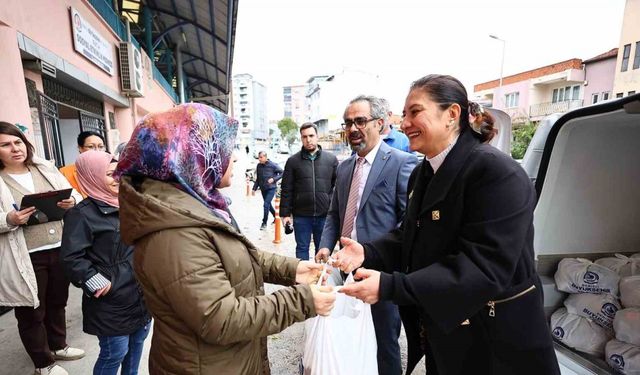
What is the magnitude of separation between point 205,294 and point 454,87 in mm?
1318

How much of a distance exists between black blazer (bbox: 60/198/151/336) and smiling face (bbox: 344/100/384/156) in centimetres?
174

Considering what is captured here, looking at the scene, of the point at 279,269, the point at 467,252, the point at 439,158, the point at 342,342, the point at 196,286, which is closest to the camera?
the point at 196,286

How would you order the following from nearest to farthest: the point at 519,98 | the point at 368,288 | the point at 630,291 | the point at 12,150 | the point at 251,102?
the point at 368,288 < the point at 630,291 < the point at 12,150 < the point at 519,98 < the point at 251,102

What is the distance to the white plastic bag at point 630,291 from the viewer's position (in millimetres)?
2158

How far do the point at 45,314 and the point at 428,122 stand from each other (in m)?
3.34

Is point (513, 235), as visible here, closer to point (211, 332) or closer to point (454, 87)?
point (454, 87)

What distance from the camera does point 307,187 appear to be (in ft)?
13.9

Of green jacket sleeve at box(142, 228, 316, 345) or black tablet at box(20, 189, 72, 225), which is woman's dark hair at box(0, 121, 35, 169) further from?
green jacket sleeve at box(142, 228, 316, 345)

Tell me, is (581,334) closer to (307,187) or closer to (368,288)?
(368,288)

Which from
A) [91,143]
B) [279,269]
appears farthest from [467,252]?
[91,143]

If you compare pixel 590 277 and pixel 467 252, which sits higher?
pixel 467 252

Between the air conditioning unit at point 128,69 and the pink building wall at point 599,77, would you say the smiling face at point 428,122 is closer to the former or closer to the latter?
the air conditioning unit at point 128,69

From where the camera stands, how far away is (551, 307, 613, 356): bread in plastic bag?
2.19 m

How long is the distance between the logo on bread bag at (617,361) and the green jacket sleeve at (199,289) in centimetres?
224
